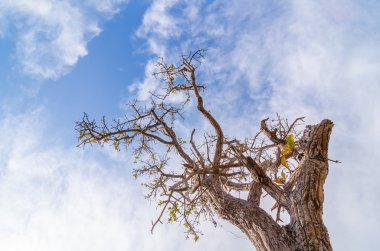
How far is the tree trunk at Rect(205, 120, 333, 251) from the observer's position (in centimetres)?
394

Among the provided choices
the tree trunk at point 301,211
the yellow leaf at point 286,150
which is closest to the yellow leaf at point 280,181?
the tree trunk at point 301,211

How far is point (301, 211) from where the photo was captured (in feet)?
13.4

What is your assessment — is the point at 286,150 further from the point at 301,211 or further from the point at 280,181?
the point at 301,211

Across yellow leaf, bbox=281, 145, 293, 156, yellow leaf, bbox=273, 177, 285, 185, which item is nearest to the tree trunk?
yellow leaf, bbox=273, 177, 285, 185

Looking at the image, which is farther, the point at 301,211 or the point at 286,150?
the point at 286,150

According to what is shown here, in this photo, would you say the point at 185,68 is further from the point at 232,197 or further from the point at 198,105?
the point at 232,197

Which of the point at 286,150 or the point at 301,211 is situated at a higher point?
the point at 286,150

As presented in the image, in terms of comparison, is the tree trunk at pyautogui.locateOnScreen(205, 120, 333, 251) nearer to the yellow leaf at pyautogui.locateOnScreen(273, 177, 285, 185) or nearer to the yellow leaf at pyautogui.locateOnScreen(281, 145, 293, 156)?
the yellow leaf at pyautogui.locateOnScreen(273, 177, 285, 185)

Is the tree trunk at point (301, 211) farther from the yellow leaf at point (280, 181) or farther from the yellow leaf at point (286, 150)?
the yellow leaf at point (286, 150)

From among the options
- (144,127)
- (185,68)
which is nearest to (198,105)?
(185,68)

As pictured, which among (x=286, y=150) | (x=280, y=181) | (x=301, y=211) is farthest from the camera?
(x=286, y=150)

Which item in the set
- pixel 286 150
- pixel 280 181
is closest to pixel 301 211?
pixel 280 181

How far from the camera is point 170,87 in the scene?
6785mm

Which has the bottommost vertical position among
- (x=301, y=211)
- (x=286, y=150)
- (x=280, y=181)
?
(x=301, y=211)
